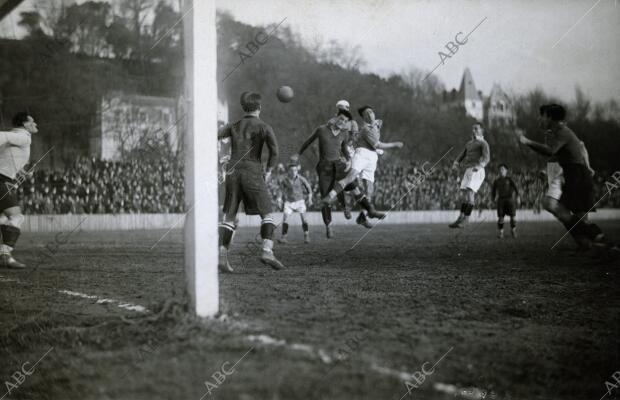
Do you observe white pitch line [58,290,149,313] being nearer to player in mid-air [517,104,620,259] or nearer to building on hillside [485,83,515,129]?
player in mid-air [517,104,620,259]

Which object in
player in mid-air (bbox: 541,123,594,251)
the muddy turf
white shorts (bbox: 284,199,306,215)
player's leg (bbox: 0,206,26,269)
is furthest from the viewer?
white shorts (bbox: 284,199,306,215)

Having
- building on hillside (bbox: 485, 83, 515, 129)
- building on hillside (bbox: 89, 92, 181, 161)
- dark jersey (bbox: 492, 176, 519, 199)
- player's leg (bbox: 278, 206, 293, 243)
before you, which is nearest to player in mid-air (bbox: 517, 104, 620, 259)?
player's leg (bbox: 278, 206, 293, 243)

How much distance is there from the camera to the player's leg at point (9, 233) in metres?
8.44

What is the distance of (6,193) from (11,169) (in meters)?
0.42

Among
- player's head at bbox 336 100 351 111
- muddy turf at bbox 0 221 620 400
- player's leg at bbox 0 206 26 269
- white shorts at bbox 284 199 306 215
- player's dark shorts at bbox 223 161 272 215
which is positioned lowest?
muddy turf at bbox 0 221 620 400

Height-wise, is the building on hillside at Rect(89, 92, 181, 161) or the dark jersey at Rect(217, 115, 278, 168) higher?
the building on hillside at Rect(89, 92, 181, 161)

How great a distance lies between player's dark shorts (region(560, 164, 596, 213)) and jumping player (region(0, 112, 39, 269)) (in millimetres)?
6953

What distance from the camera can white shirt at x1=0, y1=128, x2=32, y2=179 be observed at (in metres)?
8.20

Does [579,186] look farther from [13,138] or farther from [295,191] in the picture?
[13,138]

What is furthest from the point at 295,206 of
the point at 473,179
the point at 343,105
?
the point at 343,105

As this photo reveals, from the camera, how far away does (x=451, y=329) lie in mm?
4355

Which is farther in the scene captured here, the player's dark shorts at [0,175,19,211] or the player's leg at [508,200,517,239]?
the player's leg at [508,200,517,239]

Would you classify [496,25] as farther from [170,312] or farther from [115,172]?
[170,312]

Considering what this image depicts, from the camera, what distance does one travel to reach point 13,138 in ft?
27.0
